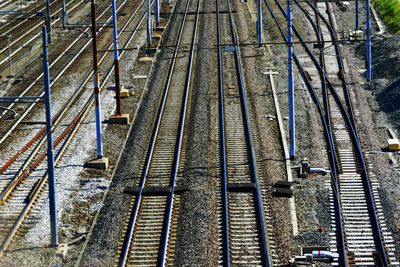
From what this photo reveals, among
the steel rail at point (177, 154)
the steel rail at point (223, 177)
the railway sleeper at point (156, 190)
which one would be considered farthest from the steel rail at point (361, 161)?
the railway sleeper at point (156, 190)

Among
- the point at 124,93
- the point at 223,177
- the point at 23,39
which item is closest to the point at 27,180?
the point at 223,177

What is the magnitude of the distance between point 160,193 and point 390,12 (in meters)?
32.3

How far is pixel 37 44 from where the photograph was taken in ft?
159

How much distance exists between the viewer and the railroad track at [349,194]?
1941 cm

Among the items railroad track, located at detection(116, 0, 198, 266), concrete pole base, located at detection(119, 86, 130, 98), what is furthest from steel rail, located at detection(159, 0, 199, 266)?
concrete pole base, located at detection(119, 86, 130, 98)

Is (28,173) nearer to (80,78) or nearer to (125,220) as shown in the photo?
(125,220)

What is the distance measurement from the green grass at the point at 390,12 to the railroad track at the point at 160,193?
16238 mm

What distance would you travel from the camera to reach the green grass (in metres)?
48.3

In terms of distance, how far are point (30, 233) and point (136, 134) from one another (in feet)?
29.9

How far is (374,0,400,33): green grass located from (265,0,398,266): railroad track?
1322 centimetres

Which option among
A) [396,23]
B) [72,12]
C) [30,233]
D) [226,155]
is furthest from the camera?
[72,12]

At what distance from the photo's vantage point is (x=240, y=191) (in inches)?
918

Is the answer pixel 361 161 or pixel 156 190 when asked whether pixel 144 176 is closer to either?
pixel 156 190

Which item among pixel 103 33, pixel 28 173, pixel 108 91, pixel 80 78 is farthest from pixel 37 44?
pixel 28 173
